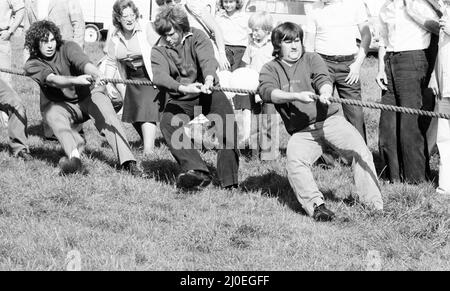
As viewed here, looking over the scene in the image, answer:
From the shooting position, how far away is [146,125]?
8.70m

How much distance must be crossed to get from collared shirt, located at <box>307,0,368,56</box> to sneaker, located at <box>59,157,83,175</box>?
2.84 metres

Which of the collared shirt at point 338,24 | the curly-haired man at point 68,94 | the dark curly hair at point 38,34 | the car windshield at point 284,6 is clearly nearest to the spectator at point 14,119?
the curly-haired man at point 68,94

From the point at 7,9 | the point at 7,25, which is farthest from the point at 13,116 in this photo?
the point at 7,9

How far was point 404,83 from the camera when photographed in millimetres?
7590

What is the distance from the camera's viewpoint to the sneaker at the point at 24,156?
8.27m

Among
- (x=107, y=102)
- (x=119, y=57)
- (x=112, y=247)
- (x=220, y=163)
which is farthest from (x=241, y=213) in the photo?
(x=119, y=57)

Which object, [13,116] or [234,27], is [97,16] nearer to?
[234,27]

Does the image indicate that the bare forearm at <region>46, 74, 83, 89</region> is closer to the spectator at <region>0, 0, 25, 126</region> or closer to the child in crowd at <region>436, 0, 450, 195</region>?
the spectator at <region>0, 0, 25, 126</region>

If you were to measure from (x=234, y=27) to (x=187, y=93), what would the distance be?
233 cm

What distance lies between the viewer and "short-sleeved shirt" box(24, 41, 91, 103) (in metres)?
7.77

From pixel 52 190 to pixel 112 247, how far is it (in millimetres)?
1552

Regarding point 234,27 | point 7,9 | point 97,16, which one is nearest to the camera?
point 234,27

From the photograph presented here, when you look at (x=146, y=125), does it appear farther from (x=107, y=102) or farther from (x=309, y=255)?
(x=309, y=255)

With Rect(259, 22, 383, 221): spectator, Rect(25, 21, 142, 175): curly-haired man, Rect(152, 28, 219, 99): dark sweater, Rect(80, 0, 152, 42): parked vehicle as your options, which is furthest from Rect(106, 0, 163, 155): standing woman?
Rect(80, 0, 152, 42): parked vehicle
